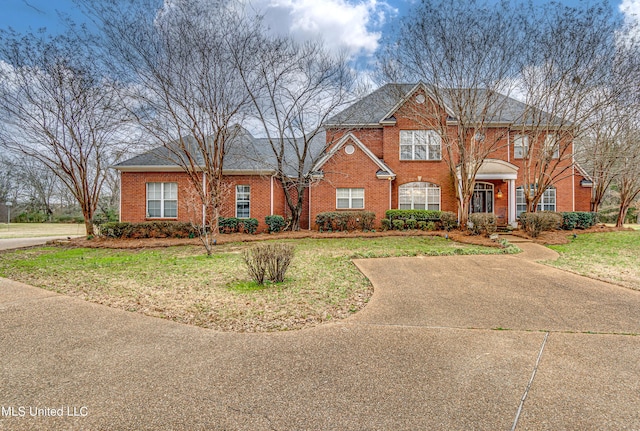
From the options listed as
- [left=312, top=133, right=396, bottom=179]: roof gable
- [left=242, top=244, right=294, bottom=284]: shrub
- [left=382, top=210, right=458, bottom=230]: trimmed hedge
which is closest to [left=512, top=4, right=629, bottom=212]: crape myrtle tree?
[left=382, top=210, right=458, bottom=230]: trimmed hedge

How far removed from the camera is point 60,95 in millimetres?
15125

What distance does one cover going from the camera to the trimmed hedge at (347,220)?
16656mm

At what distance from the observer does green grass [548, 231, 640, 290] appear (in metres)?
7.68

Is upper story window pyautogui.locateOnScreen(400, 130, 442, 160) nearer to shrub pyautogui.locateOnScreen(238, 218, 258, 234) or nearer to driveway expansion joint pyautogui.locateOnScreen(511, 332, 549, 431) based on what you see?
shrub pyautogui.locateOnScreen(238, 218, 258, 234)

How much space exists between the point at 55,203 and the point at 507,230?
191ft

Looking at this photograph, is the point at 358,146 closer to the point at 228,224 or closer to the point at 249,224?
the point at 249,224

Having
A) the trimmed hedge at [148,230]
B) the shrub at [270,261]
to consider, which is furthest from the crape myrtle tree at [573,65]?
the trimmed hedge at [148,230]

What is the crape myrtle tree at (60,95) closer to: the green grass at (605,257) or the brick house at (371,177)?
the brick house at (371,177)

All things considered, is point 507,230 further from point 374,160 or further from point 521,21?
point 521,21

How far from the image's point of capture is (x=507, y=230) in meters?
15.9

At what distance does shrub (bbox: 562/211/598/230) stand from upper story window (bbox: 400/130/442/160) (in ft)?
22.7

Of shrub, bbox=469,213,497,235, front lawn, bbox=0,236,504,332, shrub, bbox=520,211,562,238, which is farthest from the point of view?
shrub, bbox=469,213,497,235

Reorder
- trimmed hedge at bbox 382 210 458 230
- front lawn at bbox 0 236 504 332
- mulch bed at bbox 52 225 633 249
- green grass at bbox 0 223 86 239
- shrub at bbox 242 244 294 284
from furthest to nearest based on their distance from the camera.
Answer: green grass at bbox 0 223 86 239
trimmed hedge at bbox 382 210 458 230
mulch bed at bbox 52 225 633 249
shrub at bbox 242 244 294 284
front lawn at bbox 0 236 504 332

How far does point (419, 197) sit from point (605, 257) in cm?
964
